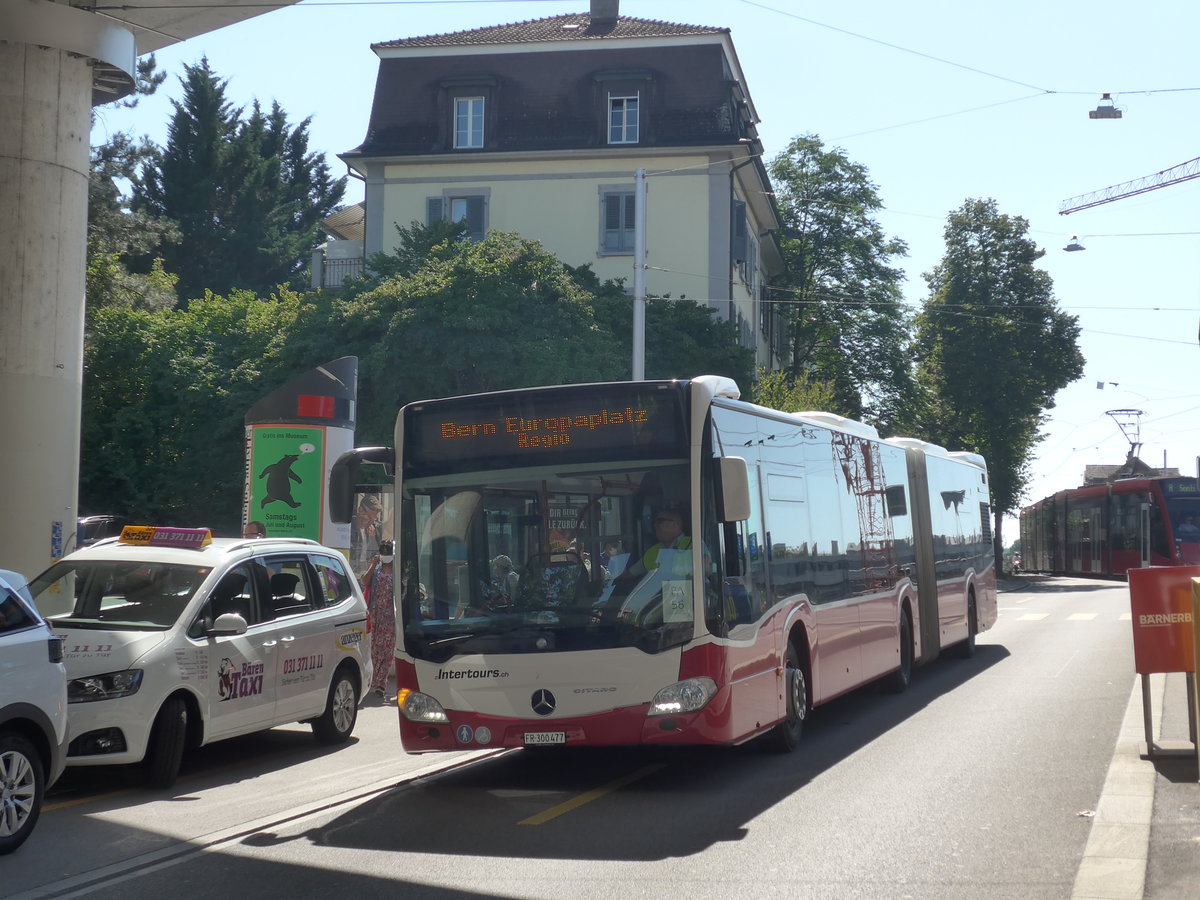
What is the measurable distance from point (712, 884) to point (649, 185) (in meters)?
38.0

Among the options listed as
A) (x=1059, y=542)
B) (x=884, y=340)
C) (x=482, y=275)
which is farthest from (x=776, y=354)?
(x=482, y=275)

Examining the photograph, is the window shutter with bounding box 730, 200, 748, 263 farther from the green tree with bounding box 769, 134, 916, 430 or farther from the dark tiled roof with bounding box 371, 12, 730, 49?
the green tree with bounding box 769, 134, 916, 430

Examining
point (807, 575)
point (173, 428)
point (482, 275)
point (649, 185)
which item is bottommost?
point (807, 575)

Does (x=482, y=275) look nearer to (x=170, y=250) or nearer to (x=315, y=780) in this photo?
(x=315, y=780)

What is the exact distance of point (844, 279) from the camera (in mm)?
55250

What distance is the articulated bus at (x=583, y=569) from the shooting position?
9.50 metres

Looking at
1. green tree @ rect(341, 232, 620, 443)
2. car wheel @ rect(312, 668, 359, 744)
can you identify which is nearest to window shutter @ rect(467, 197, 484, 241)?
green tree @ rect(341, 232, 620, 443)

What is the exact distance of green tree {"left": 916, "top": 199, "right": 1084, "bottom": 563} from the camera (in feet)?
191

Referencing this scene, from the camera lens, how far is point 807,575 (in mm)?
12180

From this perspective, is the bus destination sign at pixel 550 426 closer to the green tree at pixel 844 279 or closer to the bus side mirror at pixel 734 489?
the bus side mirror at pixel 734 489

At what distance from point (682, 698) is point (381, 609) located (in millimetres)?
7389

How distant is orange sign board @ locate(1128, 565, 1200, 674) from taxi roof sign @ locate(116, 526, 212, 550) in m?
7.01

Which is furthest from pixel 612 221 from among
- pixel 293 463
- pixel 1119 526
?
pixel 293 463

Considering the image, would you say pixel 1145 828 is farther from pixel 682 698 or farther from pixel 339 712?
pixel 339 712
